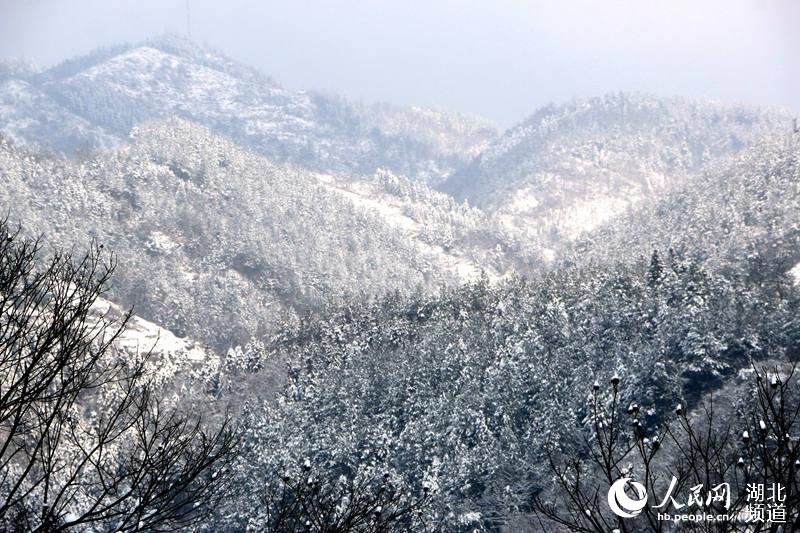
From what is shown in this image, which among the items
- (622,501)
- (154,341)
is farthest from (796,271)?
(154,341)

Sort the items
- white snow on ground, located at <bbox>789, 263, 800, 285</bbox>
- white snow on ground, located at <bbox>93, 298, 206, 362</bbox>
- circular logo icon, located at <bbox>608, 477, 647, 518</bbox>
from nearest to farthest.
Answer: circular logo icon, located at <bbox>608, 477, 647, 518</bbox> → white snow on ground, located at <bbox>789, 263, 800, 285</bbox> → white snow on ground, located at <bbox>93, 298, 206, 362</bbox>

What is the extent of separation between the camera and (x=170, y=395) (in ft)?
299

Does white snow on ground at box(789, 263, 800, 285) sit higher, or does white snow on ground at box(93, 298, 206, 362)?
white snow on ground at box(789, 263, 800, 285)

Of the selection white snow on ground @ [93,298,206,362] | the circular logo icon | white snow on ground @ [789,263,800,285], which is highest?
the circular logo icon

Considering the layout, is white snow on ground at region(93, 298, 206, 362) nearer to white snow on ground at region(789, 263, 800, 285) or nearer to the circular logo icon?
white snow on ground at region(789, 263, 800, 285)

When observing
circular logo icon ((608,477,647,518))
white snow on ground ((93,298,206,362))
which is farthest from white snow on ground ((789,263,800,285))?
circular logo icon ((608,477,647,518))

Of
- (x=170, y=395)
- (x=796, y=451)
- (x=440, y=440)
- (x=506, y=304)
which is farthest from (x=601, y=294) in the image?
(x=796, y=451)

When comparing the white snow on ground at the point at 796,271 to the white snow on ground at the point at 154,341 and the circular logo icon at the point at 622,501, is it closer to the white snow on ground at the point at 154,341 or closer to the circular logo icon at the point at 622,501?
the white snow on ground at the point at 154,341

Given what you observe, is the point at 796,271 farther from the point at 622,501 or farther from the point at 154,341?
the point at 154,341

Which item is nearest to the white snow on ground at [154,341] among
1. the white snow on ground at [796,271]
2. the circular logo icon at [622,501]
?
the white snow on ground at [796,271]

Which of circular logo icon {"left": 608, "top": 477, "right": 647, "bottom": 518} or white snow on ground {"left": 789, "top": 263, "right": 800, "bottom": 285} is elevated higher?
circular logo icon {"left": 608, "top": 477, "right": 647, "bottom": 518}

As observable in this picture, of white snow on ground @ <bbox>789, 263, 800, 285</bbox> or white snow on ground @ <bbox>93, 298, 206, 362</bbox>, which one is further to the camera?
white snow on ground @ <bbox>93, 298, 206, 362</bbox>

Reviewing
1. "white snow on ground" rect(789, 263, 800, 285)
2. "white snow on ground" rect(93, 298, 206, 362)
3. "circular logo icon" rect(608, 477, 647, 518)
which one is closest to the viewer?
"circular logo icon" rect(608, 477, 647, 518)

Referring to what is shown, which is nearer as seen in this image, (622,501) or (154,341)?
(622,501)
